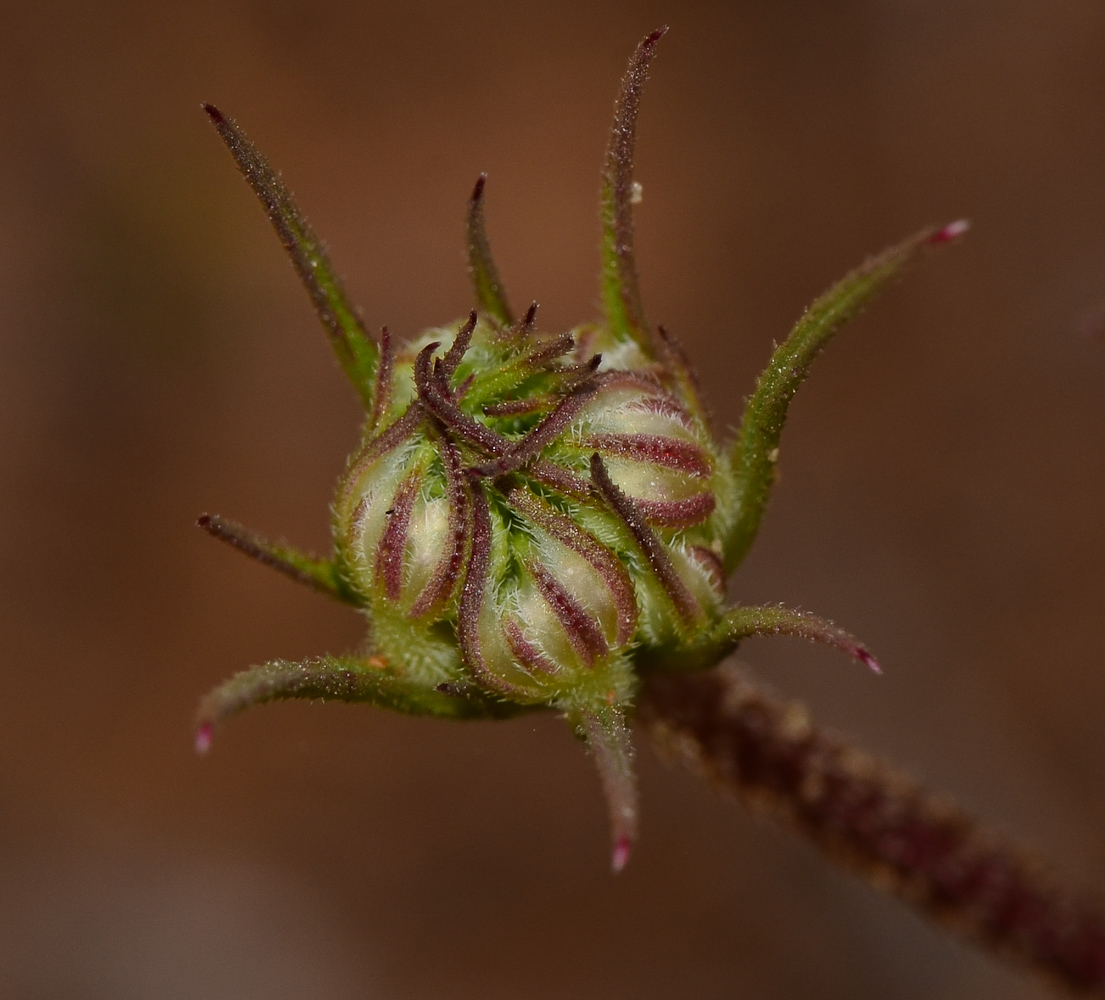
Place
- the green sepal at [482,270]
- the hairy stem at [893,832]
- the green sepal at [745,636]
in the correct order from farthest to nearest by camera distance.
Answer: the hairy stem at [893,832] < the green sepal at [482,270] < the green sepal at [745,636]

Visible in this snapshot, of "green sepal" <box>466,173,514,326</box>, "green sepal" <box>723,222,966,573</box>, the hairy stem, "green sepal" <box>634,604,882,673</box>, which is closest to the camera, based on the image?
"green sepal" <box>634,604,882,673</box>

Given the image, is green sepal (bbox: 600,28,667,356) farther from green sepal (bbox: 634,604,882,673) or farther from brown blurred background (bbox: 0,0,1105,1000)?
brown blurred background (bbox: 0,0,1105,1000)

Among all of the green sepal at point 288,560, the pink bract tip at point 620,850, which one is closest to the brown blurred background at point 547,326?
the green sepal at point 288,560

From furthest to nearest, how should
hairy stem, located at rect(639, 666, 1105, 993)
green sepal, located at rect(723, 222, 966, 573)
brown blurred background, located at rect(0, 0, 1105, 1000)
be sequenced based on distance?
1. brown blurred background, located at rect(0, 0, 1105, 1000)
2. hairy stem, located at rect(639, 666, 1105, 993)
3. green sepal, located at rect(723, 222, 966, 573)

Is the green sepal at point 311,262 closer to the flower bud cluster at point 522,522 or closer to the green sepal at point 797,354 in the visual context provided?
Answer: the flower bud cluster at point 522,522

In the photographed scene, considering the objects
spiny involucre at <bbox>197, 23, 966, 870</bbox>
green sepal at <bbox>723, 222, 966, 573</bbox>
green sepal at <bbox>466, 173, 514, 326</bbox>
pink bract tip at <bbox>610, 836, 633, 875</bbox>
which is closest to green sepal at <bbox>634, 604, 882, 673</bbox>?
spiny involucre at <bbox>197, 23, 966, 870</bbox>

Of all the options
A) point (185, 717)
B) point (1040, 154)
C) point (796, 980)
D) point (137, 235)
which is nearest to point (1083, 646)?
point (796, 980)
